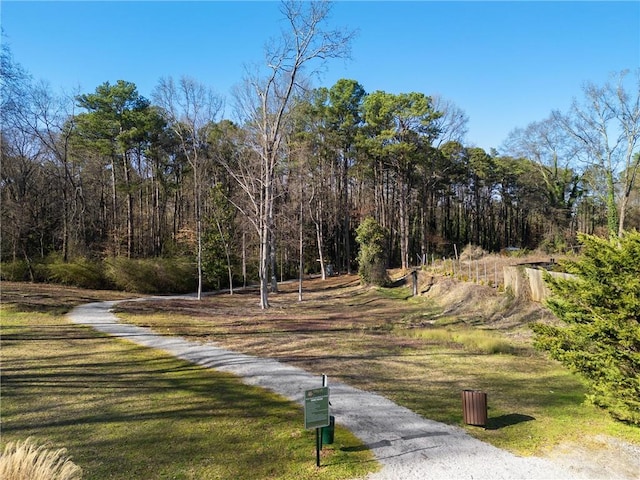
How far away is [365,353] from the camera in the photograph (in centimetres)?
1162

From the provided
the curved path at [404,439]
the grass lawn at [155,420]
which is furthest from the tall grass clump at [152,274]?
the curved path at [404,439]

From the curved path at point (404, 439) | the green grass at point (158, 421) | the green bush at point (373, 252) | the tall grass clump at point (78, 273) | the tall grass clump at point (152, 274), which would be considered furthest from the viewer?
the green bush at point (373, 252)

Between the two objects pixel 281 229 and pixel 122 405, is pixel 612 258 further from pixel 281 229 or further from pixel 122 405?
pixel 281 229

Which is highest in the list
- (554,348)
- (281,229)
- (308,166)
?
(308,166)

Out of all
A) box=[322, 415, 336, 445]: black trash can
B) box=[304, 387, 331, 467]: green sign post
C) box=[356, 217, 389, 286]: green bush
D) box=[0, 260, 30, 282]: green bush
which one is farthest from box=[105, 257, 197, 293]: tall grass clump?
box=[304, 387, 331, 467]: green sign post

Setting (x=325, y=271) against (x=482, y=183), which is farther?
(x=482, y=183)

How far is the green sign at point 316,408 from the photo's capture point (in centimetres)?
512

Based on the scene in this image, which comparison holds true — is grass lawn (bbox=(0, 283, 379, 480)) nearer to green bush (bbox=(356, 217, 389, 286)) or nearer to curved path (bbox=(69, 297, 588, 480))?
curved path (bbox=(69, 297, 588, 480))

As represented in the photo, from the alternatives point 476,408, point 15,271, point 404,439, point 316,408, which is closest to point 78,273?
point 15,271

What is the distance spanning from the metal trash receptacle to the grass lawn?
182cm

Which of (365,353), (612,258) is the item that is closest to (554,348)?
(612,258)

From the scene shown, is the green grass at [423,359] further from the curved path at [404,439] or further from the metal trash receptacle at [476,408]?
the curved path at [404,439]

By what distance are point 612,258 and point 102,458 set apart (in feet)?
25.0

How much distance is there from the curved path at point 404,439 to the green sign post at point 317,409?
Result: 0.80m
